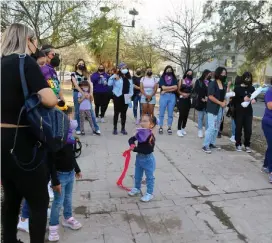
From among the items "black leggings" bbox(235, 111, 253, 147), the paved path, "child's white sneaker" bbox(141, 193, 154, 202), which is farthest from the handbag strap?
"black leggings" bbox(235, 111, 253, 147)

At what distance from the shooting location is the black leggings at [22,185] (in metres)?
2.20

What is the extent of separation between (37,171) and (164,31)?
58.9 feet

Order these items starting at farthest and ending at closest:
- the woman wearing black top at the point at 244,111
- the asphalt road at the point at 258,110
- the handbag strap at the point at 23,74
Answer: the asphalt road at the point at 258,110, the woman wearing black top at the point at 244,111, the handbag strap at the point at 23,74

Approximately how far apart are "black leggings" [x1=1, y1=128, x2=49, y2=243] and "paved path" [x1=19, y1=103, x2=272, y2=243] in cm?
70

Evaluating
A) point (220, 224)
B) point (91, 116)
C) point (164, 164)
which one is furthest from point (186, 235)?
point (91, 116)

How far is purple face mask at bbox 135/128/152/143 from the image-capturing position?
399 centimetres

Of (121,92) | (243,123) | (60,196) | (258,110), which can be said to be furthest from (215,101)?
(258,110)

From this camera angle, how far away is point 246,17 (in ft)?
60.3

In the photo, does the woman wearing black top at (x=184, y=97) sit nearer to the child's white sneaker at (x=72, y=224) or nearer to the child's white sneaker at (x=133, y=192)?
the child's white sneaker at (x=133, y=192)

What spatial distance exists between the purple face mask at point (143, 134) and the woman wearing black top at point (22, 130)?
1776 millimetres

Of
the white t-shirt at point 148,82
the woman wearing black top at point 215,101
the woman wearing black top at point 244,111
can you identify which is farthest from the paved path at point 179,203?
the white t-shirt at point 148,82

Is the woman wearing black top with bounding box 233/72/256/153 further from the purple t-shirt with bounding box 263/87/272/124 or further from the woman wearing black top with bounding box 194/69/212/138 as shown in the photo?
the purple t-shirt with bounding box 263/87/272/124

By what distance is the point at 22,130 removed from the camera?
2.21 meters

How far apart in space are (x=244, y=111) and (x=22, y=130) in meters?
5.34
